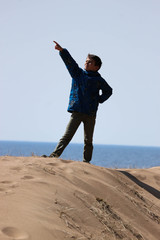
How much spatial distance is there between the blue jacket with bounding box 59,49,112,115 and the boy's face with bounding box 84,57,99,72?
0.06 metres

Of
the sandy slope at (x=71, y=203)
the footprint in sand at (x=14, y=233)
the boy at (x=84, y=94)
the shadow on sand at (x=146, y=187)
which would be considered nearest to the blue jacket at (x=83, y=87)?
the boy at (x=84, y=94)

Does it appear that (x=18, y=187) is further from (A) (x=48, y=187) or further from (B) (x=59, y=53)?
(B) (x=59, y=53)

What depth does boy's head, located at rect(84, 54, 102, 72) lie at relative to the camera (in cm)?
705

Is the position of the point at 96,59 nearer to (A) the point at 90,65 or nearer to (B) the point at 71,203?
(A) the point at 90,65

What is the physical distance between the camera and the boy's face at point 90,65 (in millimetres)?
7074

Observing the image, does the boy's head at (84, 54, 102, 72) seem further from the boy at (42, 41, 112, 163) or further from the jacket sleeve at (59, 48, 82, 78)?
the jacket sleeve at (59, 48, 82, 78)

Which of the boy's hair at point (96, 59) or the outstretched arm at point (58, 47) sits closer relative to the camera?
the outstretched arm at point (58, 47)

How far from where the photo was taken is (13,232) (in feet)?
10.3

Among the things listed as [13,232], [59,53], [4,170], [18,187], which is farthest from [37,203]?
[59,53]

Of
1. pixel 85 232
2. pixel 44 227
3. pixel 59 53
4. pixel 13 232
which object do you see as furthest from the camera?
pixel 59 53

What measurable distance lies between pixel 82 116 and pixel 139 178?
1.63m

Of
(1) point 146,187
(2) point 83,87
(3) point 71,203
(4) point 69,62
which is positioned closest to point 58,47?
(4) point 69,62

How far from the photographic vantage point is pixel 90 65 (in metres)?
7.09

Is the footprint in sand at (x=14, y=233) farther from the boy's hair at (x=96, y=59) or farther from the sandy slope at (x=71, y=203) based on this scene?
the boy's hair at (x=96, y=59)
